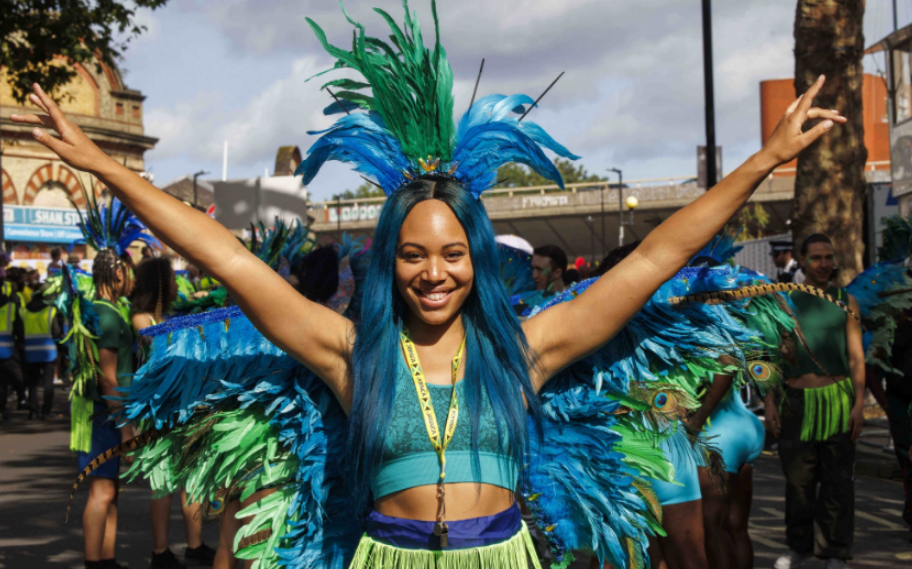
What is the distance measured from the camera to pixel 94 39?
45.2 feet

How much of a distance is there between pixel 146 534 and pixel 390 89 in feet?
15.1

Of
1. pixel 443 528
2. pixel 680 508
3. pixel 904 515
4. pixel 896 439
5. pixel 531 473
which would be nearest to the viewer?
pixel 443 528

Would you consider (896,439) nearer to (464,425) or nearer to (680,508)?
(680,508)

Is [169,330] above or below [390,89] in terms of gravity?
below

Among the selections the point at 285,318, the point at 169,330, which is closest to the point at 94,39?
the point at 169,330

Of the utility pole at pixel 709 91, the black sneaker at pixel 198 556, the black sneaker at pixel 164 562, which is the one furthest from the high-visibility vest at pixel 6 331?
the utility pole at pixel 709 91

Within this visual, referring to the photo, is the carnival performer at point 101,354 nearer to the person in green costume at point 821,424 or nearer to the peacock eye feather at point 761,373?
the peacock eye feather at point 761,373

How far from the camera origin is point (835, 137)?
1020 centimetres

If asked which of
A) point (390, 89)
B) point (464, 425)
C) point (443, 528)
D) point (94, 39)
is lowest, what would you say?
point (443, 528)

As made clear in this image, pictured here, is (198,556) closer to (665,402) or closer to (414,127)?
(665,402)

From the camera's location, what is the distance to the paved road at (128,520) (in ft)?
18.1

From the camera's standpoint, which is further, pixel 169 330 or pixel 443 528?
pixel 169 330

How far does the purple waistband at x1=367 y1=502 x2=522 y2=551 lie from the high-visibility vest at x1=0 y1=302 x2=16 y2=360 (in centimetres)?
1056

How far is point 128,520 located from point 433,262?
5042mm
